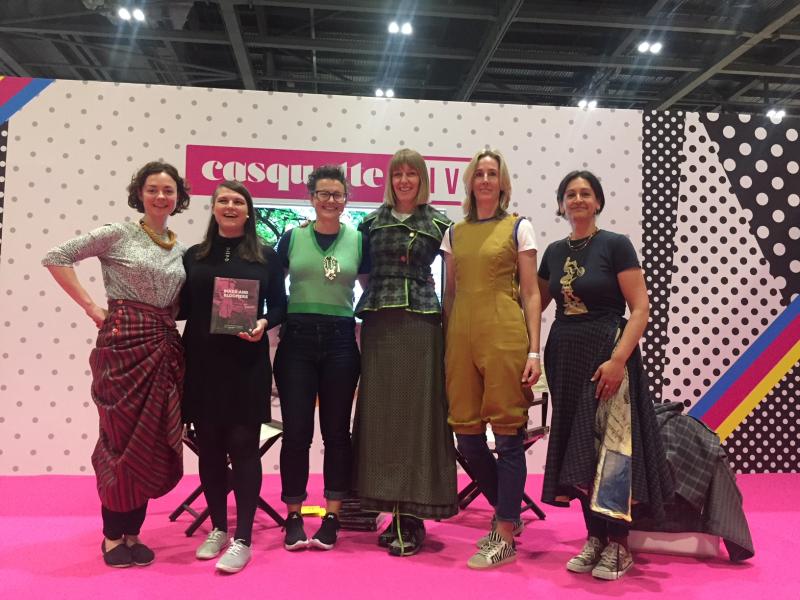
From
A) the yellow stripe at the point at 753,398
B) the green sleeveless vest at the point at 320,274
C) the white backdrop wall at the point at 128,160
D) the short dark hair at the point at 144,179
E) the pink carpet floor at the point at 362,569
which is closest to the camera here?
the pink carpet floor at the point at 362,569

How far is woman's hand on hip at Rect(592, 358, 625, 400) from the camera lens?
2389 mm

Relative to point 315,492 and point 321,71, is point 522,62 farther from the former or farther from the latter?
point 315,492

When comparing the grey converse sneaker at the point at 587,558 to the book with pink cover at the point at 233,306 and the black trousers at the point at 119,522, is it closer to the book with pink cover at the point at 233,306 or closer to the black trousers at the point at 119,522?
the book with pink cover at the point at 233,306

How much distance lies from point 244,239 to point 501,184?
1.10m

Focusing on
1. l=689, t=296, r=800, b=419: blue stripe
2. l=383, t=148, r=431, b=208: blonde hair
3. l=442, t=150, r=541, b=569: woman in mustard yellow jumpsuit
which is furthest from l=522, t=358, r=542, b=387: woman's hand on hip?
l=689, t=296, r=800, b=419: blue stripe

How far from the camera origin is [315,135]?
4.25m

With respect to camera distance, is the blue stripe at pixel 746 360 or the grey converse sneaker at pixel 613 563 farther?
the blue stripe at pixel 746 360

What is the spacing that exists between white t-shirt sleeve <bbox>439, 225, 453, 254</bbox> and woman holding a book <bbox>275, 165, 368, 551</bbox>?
39cm

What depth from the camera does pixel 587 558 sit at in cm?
251

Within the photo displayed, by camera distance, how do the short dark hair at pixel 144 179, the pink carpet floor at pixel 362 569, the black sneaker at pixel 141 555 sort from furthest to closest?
1. the short dark hair at pixel 144 179
2. the black sneaker at pixel 141 555
3. the pink carpet floor at pixel 362 569

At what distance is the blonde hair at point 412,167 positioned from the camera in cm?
271

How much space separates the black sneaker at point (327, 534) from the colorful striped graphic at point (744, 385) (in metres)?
2.78

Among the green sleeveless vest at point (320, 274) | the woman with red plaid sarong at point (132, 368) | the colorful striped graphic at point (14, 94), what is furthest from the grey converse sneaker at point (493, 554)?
the colorful striped graphic at point (14, 94)

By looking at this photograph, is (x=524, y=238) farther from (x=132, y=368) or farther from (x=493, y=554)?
(x=132, y=368)
